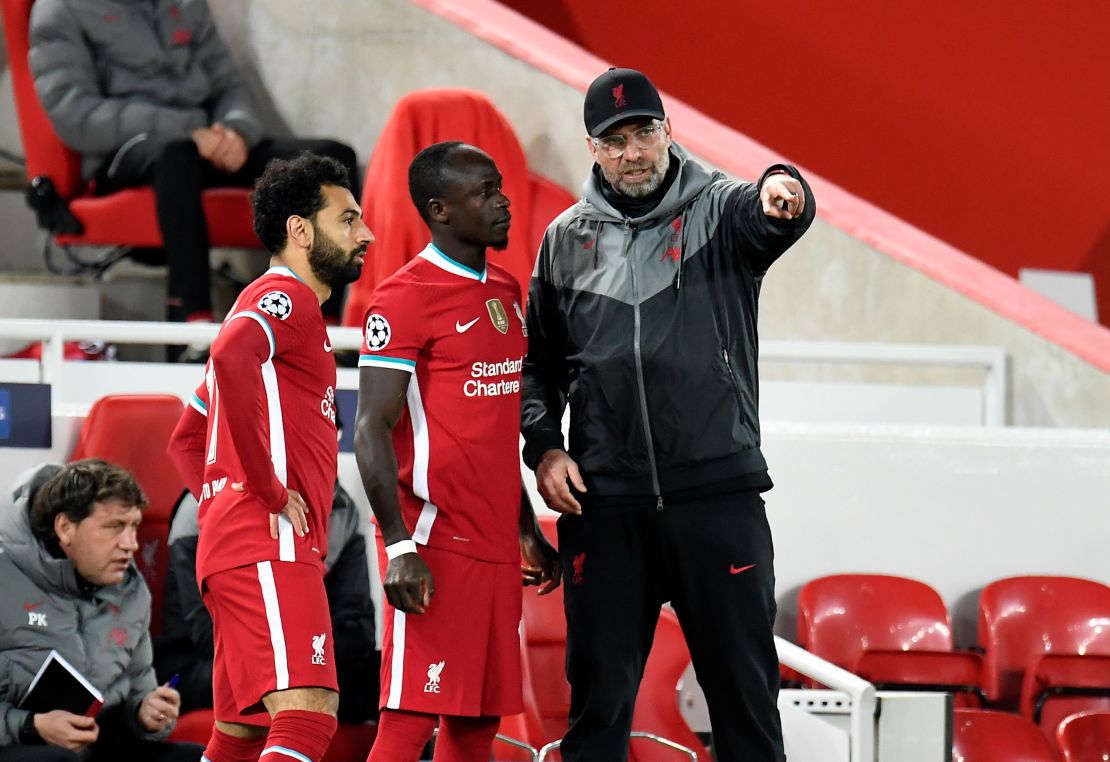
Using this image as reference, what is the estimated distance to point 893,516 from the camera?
4.43 m

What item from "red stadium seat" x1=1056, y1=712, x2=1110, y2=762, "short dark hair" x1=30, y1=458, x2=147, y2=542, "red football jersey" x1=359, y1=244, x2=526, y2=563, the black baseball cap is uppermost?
the black baseball cap

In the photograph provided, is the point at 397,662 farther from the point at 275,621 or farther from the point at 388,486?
the point at 388,486

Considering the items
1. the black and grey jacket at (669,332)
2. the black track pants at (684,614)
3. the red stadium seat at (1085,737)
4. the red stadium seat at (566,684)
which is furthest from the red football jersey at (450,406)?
the red stadium seat at (1085,737)

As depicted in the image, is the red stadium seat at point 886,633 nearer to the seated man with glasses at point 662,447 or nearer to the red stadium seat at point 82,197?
the seated man with glasses at point 662,447

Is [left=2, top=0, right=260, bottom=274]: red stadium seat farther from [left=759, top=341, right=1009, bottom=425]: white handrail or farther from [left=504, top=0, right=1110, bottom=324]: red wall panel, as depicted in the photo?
[left=504, top=0, right=1110, bottom=324]: red wall panel

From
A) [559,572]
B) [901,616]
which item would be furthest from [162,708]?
[901,616]

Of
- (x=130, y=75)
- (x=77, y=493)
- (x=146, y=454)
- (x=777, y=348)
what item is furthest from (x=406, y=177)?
(x=77, y=493)

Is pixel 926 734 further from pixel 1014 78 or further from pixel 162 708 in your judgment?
pixel 1014 78

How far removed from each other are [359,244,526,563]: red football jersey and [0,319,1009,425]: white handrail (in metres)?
1.74

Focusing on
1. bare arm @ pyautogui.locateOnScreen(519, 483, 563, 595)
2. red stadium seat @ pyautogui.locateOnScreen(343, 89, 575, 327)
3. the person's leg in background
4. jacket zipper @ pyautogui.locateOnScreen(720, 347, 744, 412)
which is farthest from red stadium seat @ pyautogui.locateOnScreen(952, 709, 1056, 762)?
the person's leg in background

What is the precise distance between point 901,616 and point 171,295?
9.30 ft

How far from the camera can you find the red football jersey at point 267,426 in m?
2.84

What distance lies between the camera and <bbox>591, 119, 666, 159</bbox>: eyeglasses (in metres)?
2.75

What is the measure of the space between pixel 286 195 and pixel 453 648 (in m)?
0.97
